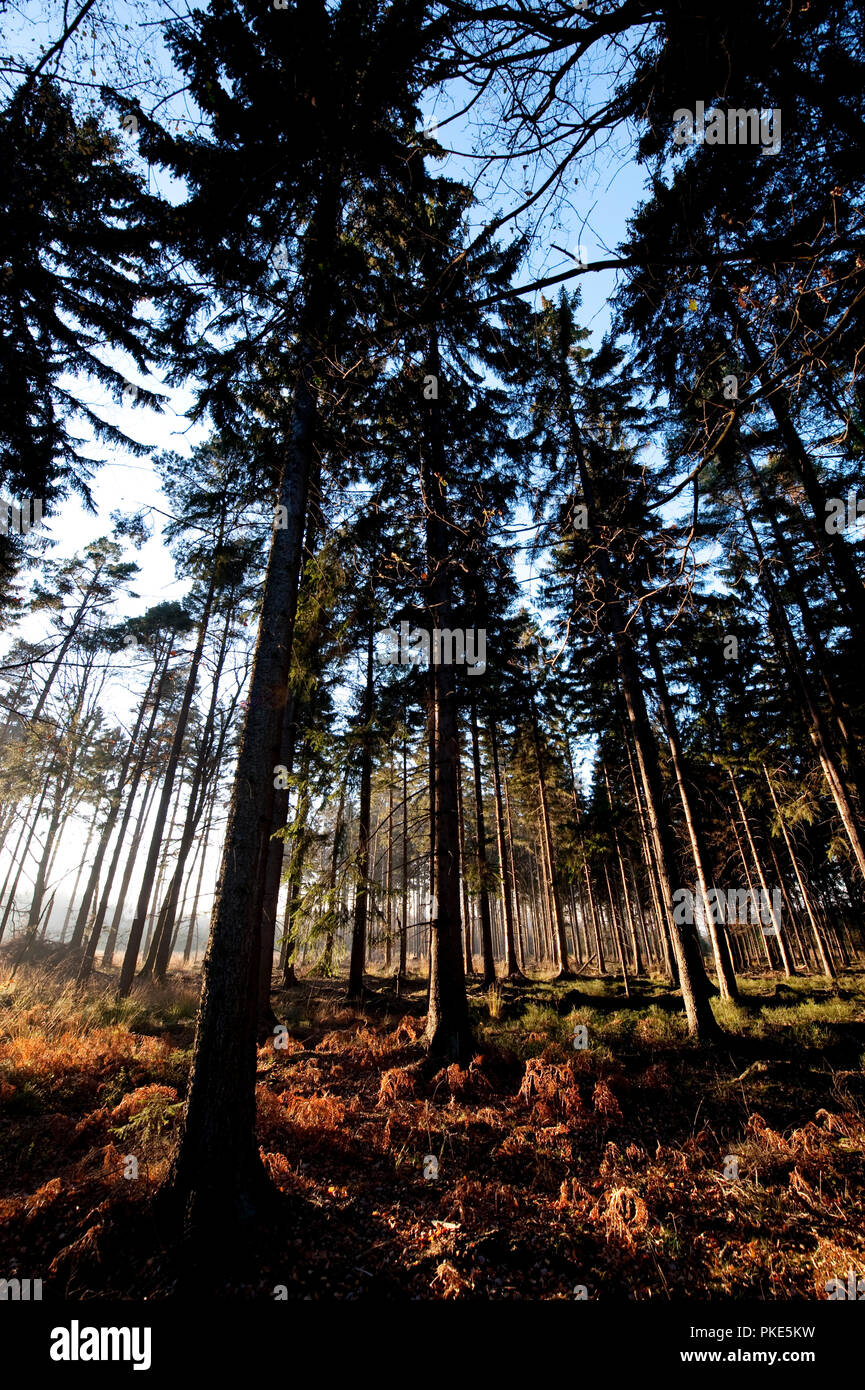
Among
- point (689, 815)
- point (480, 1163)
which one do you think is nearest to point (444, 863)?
point (480, 1163)

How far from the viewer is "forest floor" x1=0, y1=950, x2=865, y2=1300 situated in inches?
135

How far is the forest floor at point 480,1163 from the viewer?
342 cm

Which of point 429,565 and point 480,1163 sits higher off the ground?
point 429,565

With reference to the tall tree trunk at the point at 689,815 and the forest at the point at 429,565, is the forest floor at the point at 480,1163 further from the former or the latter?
the tall tree trunk at the point at 689,815

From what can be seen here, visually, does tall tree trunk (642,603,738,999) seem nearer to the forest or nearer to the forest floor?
the forest

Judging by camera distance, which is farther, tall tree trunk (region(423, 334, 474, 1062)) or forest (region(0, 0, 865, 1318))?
tall tree trunk (region(423, 334, 474, 1062))

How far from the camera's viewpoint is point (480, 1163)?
16.9 ft

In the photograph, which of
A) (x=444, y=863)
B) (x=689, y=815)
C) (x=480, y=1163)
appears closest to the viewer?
(x=480, y=1163)

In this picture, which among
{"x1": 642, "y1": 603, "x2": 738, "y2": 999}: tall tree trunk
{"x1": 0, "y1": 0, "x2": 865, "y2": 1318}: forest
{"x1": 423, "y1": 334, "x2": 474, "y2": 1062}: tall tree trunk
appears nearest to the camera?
{"x1": 0, "y1": 0, "x2": 865, "y2": 1318}: forest

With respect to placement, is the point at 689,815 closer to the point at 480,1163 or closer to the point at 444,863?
the point at 444,863

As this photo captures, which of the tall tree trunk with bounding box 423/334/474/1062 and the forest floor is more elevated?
the tall tree trunk with bounding box 423/334/474/1062

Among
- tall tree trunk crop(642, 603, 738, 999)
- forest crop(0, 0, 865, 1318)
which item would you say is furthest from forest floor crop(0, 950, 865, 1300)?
tall tree trunk crop(642, 603, 738, 999)

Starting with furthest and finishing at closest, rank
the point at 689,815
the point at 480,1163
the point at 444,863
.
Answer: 1. the point at 689,815
2. the point at 444,863
3. the point at 480,1163
